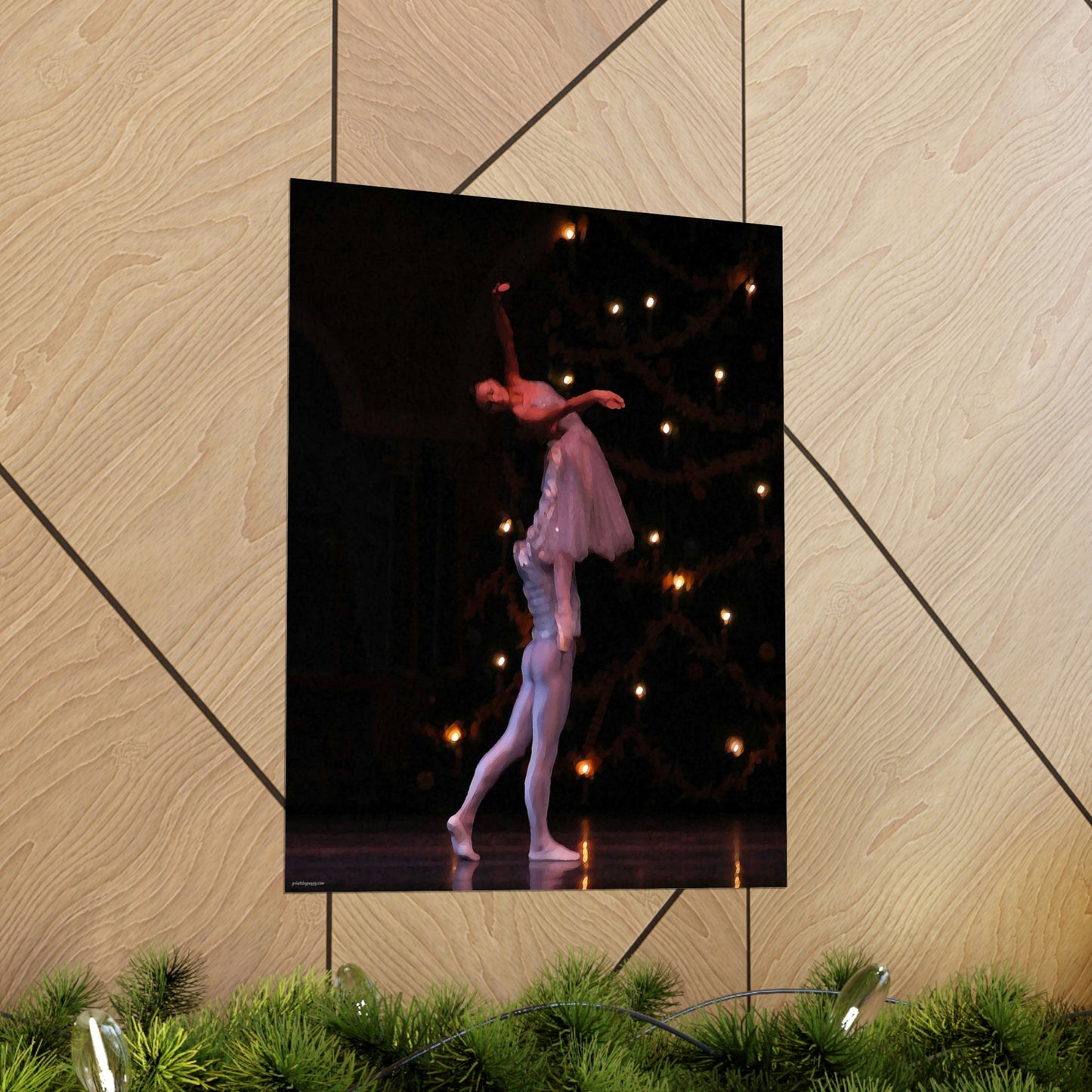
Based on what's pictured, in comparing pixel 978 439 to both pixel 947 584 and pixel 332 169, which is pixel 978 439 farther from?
pixel 332 169

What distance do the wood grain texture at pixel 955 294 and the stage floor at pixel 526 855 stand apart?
452 mm

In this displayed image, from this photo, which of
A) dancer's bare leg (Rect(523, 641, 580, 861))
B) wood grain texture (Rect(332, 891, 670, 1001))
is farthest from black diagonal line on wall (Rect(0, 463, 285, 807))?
dancer's bare leg (Rect(523, 641, 580, 861))

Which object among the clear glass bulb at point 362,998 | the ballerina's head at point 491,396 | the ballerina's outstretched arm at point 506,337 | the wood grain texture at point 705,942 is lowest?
the clear glass bulb at point 362,998

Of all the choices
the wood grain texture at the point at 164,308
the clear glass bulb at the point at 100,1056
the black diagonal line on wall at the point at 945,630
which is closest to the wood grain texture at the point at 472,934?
the wood grain texture at the point at 164,308

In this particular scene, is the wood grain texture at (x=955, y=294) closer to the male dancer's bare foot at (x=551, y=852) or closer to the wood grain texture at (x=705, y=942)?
the wood grain texture at (x=705, y=942)

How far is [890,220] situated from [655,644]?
707mm

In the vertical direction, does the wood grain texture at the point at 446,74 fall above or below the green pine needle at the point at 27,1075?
above

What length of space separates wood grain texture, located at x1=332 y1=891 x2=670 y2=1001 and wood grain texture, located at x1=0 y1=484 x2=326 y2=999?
60 millimetres

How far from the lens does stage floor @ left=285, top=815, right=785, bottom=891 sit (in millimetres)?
1495

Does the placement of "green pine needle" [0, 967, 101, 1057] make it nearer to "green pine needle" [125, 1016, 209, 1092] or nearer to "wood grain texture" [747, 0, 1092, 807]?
"green pine needle" [125, 1016, 209, 1092]

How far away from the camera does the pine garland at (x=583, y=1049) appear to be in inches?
20.2

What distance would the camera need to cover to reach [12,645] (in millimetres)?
1423

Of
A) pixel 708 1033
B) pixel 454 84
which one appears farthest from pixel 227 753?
pixel 708 1033

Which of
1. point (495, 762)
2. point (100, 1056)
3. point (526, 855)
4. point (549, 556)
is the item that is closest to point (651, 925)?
point (526, 855)
